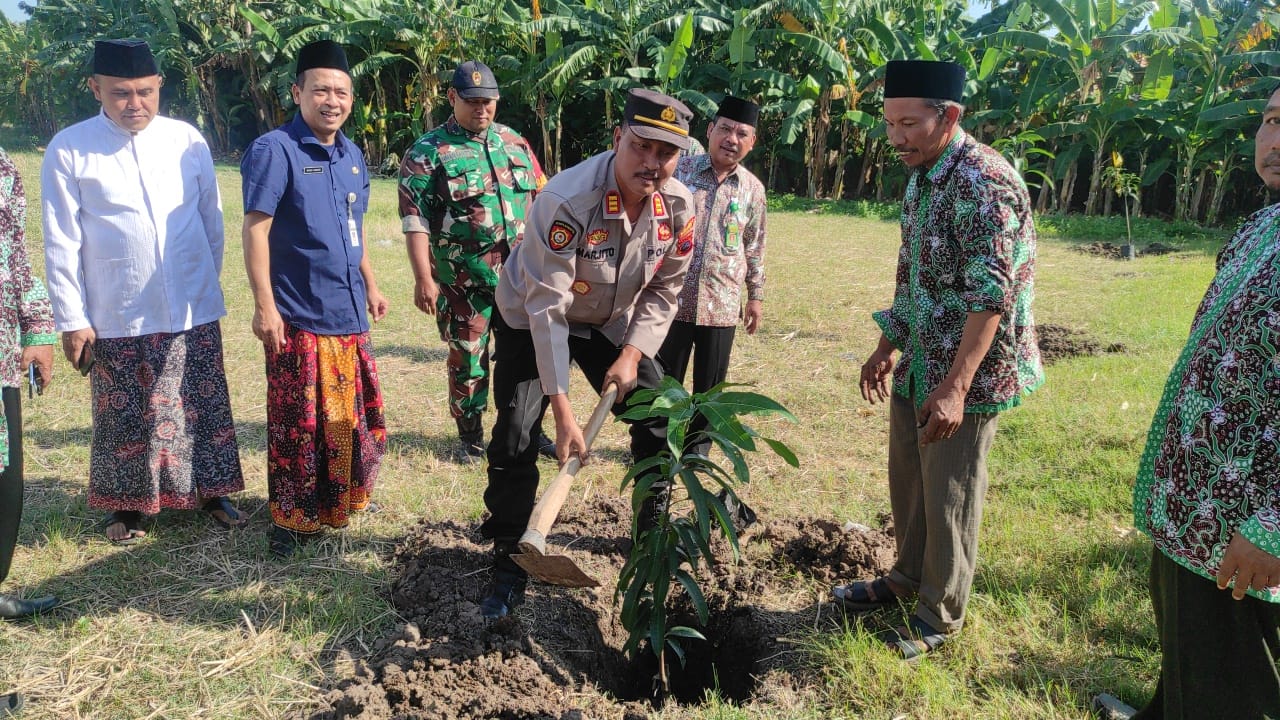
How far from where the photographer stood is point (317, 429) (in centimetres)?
348

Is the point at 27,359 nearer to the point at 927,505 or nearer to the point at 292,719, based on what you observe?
the point at 292,719

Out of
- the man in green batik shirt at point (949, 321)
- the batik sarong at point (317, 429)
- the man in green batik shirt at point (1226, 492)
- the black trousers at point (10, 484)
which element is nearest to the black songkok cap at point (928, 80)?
the man in green batik shirt at point (949, 321)

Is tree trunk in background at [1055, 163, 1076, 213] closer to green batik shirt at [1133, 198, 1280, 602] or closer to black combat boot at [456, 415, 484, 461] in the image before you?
black combat boot at [456, 415, 484, 461]

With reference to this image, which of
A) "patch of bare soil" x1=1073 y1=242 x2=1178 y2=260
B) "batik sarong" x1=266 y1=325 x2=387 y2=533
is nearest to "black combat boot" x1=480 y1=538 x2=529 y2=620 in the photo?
"batik sarong" x1=266 y1=325 x2=387 y2=533

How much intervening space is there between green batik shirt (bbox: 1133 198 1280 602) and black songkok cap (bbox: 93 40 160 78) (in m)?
3.60

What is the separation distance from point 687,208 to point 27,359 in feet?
8.03

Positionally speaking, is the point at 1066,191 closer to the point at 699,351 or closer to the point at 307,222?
the point at 699,351

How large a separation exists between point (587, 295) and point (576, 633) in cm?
126

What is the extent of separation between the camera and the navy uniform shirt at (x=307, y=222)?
3195 mm

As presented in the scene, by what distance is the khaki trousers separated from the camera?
2627mm

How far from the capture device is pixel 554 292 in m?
2.72

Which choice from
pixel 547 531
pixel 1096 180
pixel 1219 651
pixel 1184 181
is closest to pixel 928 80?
pixel 1219 651

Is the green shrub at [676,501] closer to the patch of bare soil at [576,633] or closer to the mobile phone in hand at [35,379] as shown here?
the patch of bare soil at [576,633]

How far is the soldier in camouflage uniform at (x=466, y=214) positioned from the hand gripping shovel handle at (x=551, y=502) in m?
1.83
